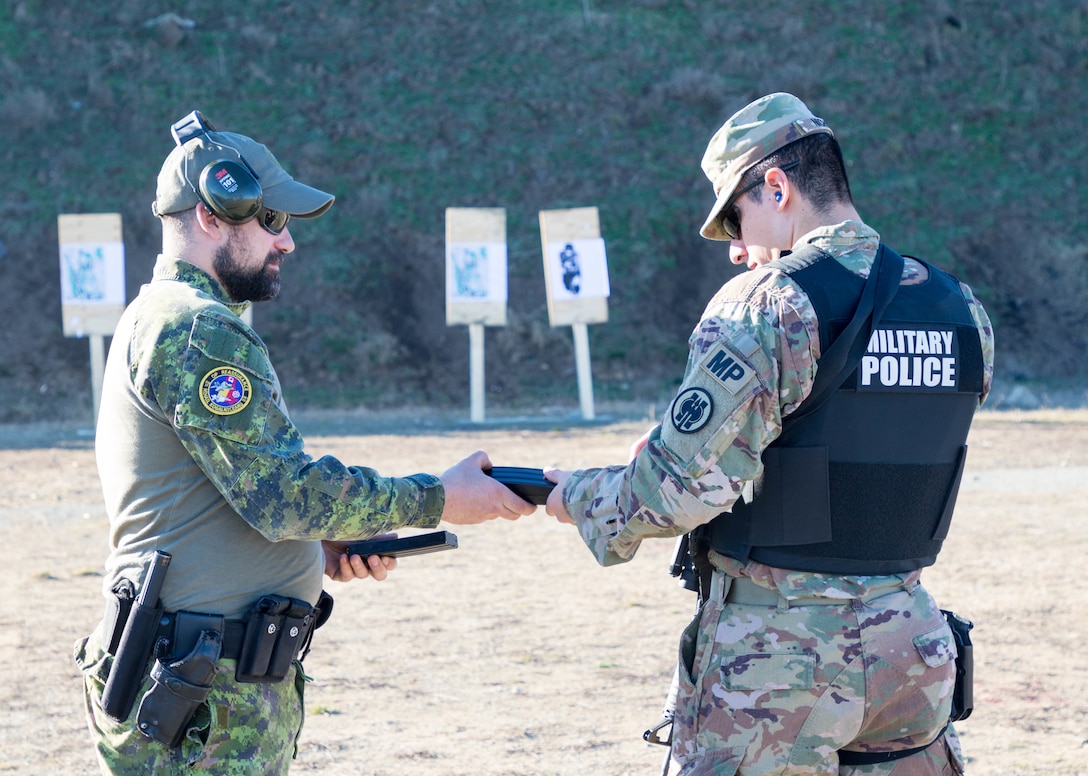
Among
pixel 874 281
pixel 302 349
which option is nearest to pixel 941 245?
pixel 302 349

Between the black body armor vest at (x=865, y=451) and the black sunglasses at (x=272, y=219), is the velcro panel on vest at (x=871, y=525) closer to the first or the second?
the black body armor vest at (x=865, y=451)

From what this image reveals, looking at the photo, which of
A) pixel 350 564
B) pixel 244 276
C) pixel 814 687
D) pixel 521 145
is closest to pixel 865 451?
pixel 814 687

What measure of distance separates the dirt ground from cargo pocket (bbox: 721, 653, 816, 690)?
6.12 ft

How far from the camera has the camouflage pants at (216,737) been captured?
229 centimetres

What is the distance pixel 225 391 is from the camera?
228cm

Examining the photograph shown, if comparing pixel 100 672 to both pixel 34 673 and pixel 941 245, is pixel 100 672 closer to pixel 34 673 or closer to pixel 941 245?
pixel 34 673

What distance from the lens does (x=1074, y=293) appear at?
1922cm

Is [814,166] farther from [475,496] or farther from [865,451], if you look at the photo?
[475,496]

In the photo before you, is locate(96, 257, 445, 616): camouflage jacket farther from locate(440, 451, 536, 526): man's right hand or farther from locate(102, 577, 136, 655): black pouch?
locate(440, 451, 536, 526): man's right hand

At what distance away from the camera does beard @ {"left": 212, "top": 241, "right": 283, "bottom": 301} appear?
8.29 ft

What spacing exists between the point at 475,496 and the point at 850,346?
901 millimetres

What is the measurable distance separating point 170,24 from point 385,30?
3980 millimetres

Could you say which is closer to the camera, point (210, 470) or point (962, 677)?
point (210, 470)

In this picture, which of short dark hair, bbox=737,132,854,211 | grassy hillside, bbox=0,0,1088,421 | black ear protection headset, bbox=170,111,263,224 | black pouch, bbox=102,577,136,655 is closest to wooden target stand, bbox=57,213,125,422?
grassy hillside, bbox=0,0,1088,421
